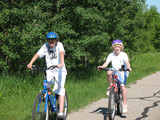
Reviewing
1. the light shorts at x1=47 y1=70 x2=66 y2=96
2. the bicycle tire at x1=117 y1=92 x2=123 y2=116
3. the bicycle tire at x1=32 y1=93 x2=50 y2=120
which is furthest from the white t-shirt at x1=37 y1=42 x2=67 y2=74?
the bicycle tire at x1=117 y1=92 x2=123 y2=116

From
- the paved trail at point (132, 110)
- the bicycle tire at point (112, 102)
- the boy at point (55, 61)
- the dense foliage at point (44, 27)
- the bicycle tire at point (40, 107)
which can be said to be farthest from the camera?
the dense foliage at point (44, 27)

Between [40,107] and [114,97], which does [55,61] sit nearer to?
[40,107]

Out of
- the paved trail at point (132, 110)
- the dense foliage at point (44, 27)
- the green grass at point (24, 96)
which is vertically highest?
the dense foliage at point (44, 27)

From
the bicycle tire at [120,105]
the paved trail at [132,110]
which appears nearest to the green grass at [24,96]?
the paved trail at [132,110]

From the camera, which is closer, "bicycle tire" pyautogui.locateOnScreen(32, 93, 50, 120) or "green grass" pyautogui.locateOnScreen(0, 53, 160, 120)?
"bicycle tire" pyautogui.locateOnScreen(32, 93, 50, 120)

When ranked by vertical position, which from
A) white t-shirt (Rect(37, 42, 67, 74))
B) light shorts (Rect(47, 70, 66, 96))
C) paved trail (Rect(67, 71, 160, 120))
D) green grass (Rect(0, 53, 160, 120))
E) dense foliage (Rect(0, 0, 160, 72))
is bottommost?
paved trail (Rect(67, 71, 160, 120))

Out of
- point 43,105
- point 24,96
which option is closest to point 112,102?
point 43,105

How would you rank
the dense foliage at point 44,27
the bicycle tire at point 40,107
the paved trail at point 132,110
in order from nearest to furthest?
the bicycle tire at point 40,107, the paved trail at point 132,110, the dense foliage at point 44,27

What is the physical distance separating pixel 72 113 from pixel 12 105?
1.59m

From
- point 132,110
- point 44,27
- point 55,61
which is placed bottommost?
point 132,110

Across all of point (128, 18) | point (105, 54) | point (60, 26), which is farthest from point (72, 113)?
point (128, 18)

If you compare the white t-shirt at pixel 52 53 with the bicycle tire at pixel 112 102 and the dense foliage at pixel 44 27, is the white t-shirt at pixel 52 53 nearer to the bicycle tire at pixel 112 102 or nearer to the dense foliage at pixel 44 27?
the bicycle tire at pixel 112 102

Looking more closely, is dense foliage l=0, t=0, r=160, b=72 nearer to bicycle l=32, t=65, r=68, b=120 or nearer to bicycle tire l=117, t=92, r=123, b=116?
bicycle tire l=117, t=92, r=123, b=116

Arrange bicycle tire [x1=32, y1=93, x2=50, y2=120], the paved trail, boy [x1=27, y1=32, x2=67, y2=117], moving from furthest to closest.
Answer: the paved trail
boy [x1=27, y1=32, x2=67, y2=117]
bicycle tire [x1=32, y1=93, x2=50, y2=120]
